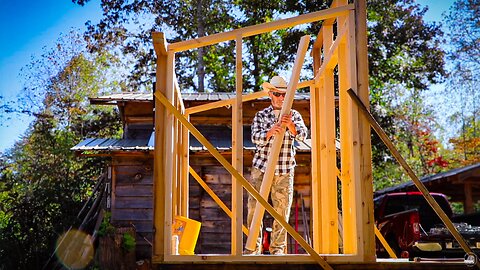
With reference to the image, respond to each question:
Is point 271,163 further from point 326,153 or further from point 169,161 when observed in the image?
point 169,161

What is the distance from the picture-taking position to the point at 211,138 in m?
14.2

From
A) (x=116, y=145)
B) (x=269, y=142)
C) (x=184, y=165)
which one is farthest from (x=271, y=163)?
(x=116, y=145)

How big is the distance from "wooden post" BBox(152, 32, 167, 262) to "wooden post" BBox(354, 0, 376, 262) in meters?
1.63

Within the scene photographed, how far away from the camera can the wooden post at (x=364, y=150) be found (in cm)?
482

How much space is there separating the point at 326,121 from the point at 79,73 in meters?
23.7

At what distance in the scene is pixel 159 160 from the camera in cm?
504

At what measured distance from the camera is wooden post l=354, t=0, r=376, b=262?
4816mm

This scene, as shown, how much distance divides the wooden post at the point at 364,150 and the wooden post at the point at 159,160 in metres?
1.63

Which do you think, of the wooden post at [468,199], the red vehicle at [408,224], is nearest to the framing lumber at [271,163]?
the red vehicle at [408,224]

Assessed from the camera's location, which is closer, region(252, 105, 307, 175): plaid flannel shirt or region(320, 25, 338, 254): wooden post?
region(320, 25, 338, 254): wooden post

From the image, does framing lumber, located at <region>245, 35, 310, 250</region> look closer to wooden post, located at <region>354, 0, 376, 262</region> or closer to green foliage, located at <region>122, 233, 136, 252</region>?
wooden post, located at <region>354, 0, 376, 262</region>

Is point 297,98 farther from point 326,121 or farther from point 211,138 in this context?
point 326,121

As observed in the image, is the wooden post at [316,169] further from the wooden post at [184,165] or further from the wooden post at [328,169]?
the wooden post at [184,165]

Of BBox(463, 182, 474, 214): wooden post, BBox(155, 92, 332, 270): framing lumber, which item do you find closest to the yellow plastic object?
BBox(155, 92, 332, 270): framing lumber
